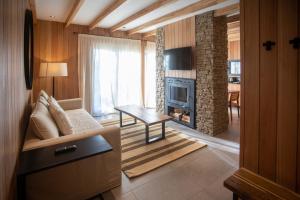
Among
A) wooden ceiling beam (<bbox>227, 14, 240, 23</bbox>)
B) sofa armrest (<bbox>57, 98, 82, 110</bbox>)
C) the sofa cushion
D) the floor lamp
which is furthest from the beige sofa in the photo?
wooden ceiling beam (<bbox>227, 14, 240, 23</bbox>)

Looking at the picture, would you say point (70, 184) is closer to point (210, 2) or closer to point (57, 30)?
point (210, 2)

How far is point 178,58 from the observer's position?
417 centimetres

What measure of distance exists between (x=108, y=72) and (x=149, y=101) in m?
1.79

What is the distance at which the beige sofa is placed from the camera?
5.41ft

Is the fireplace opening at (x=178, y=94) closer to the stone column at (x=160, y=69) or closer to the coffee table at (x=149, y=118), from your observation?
the stone column at (x=160, y=69)

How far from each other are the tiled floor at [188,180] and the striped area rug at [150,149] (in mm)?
114

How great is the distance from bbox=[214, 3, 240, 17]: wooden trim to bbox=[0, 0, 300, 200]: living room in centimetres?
2

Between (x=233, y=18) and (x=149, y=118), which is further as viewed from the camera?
(x=233, y=18)

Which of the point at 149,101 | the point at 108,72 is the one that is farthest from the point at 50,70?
the point at 149,101

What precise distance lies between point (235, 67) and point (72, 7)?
6.00 m

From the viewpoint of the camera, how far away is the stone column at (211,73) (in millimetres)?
3576

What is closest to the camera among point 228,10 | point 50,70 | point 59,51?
point 228,10

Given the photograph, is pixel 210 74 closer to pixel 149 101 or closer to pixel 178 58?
pixel 178 58

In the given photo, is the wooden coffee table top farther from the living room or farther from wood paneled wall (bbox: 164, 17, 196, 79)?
wood paneled wall (bbox: 164, 17, 196, 79)
